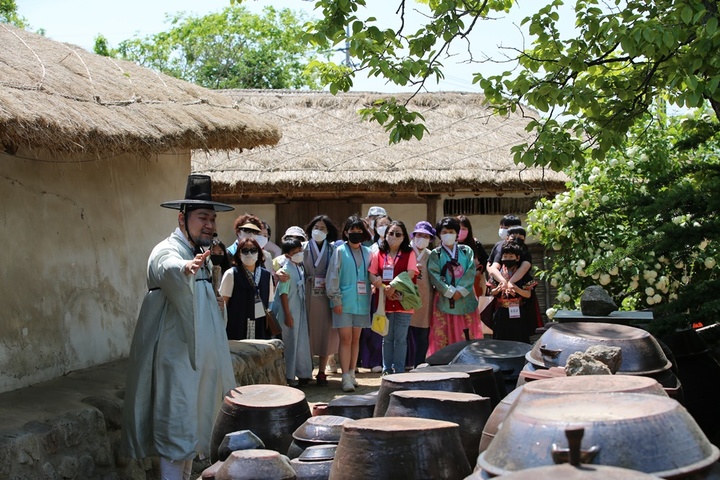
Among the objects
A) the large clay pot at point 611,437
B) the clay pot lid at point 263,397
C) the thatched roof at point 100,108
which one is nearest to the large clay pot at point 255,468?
the large clay pot at point 611,437

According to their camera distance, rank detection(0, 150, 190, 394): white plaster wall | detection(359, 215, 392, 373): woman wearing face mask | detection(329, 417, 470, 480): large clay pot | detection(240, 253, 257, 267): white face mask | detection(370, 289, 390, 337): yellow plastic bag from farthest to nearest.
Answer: detection(359, 215, 392, 373): woman wearing face mask, detection(370, 289, 390, 337): yellow plastic bag, detection(240, 253, 257, 267): white face mask, detection(0, 150, 190, 394): white plaster wall, detection(329, 417, 470, 480): large clay pot

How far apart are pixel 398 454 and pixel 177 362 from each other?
2.35m

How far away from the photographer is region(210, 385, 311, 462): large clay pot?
4.88 meters

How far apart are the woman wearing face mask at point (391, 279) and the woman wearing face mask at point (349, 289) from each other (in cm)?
14

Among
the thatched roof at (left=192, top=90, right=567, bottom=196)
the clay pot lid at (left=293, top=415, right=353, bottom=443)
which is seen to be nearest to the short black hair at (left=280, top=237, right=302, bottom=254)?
the thatched roof at (left=192, top=90, right=567, bottom=196)

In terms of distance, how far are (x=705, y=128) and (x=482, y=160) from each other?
242 inches

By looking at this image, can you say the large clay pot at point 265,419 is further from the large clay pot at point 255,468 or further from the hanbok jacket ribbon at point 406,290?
the hanbok jacket ribbon at point 406,290

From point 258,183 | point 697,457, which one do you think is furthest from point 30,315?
point 258,183

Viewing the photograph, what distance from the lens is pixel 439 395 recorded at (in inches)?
165

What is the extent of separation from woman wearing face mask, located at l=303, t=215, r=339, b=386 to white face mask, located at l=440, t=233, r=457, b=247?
117cm

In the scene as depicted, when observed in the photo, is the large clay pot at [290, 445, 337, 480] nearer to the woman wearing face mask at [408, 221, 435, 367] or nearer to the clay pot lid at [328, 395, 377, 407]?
the clay pot lid at [328, 395, 377, 407]

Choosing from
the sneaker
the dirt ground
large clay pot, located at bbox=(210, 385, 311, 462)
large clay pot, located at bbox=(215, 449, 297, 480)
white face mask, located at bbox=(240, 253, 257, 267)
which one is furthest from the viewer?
the sneaker

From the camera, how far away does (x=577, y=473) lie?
2336mm

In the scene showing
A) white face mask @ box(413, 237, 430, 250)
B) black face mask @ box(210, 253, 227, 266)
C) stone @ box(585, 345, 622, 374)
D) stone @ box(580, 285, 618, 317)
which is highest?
white face mask @ box(413, 237, 430, 250)
